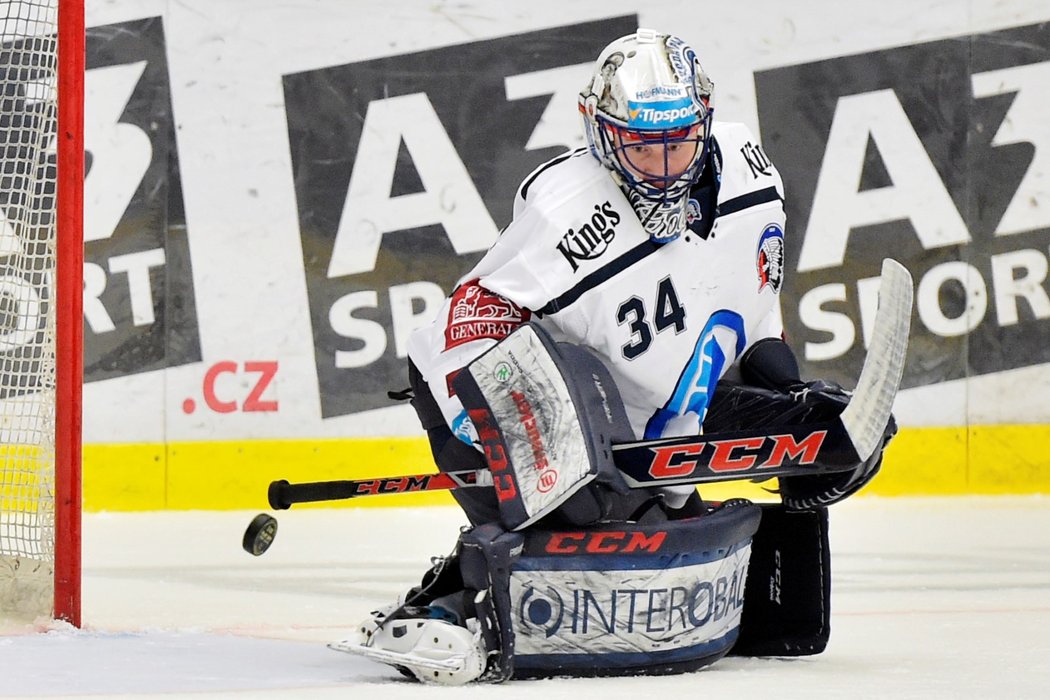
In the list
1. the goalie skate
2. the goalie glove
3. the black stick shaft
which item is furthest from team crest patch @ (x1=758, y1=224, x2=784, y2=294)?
the goalie skate

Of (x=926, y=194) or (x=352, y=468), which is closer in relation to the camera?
(x=352, y=468)

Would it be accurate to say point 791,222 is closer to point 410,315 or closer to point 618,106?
point 410,315

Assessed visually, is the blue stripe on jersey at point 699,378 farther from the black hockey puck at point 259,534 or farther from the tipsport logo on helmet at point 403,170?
the tipsport logo on helmet at point 403,170

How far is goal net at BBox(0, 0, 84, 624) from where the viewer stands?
9.69ft

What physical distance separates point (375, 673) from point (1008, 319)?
3.61m

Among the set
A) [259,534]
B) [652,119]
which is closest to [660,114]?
[652,119]

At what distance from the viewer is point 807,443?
7.73 feet

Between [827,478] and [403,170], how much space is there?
3.07 metres

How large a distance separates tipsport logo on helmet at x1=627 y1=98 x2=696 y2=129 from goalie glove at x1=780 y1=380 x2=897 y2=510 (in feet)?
1.55

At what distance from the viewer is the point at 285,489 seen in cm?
284

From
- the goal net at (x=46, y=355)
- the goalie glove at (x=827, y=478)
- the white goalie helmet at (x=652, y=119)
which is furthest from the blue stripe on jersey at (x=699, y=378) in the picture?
the goal net at (x=46, y=355)

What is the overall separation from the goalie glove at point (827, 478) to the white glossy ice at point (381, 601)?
247mm

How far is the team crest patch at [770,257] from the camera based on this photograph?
270 cm

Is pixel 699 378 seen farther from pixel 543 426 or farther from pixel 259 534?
pixel 259 534
